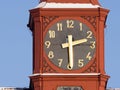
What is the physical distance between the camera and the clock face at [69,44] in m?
67.7

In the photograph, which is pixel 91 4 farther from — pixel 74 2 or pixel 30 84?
pixel 30 84

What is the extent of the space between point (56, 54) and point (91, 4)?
12.1ft

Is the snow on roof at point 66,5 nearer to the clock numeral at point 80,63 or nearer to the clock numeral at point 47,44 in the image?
the clock numeral at point 47,44

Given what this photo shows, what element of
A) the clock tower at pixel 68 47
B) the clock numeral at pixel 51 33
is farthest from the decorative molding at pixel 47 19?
the clock numeral at pixel 51 33

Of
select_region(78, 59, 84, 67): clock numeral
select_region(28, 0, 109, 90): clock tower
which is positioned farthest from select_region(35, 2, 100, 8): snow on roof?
select_region(78, 59, 84, 67): clock numeral

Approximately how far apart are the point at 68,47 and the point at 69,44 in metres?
0.17

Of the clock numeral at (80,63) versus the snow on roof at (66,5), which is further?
the snow on roof at (66,5)

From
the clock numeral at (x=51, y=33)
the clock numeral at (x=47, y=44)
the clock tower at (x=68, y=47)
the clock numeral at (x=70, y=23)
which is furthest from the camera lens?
Result: the clock numeral at (x=70, y=23)

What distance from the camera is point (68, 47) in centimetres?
6775

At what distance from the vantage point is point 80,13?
6862 centimetres

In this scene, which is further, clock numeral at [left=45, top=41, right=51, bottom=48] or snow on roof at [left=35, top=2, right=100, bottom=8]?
snow on roof at [left=35, top=2, right=100, bottom=8]

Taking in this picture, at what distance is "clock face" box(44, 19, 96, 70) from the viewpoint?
222ft

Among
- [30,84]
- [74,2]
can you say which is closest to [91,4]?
[74,2]

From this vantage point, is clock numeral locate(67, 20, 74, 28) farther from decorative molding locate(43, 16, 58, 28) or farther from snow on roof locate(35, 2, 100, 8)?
snow on roof locate(35, 2, 100, 8)
